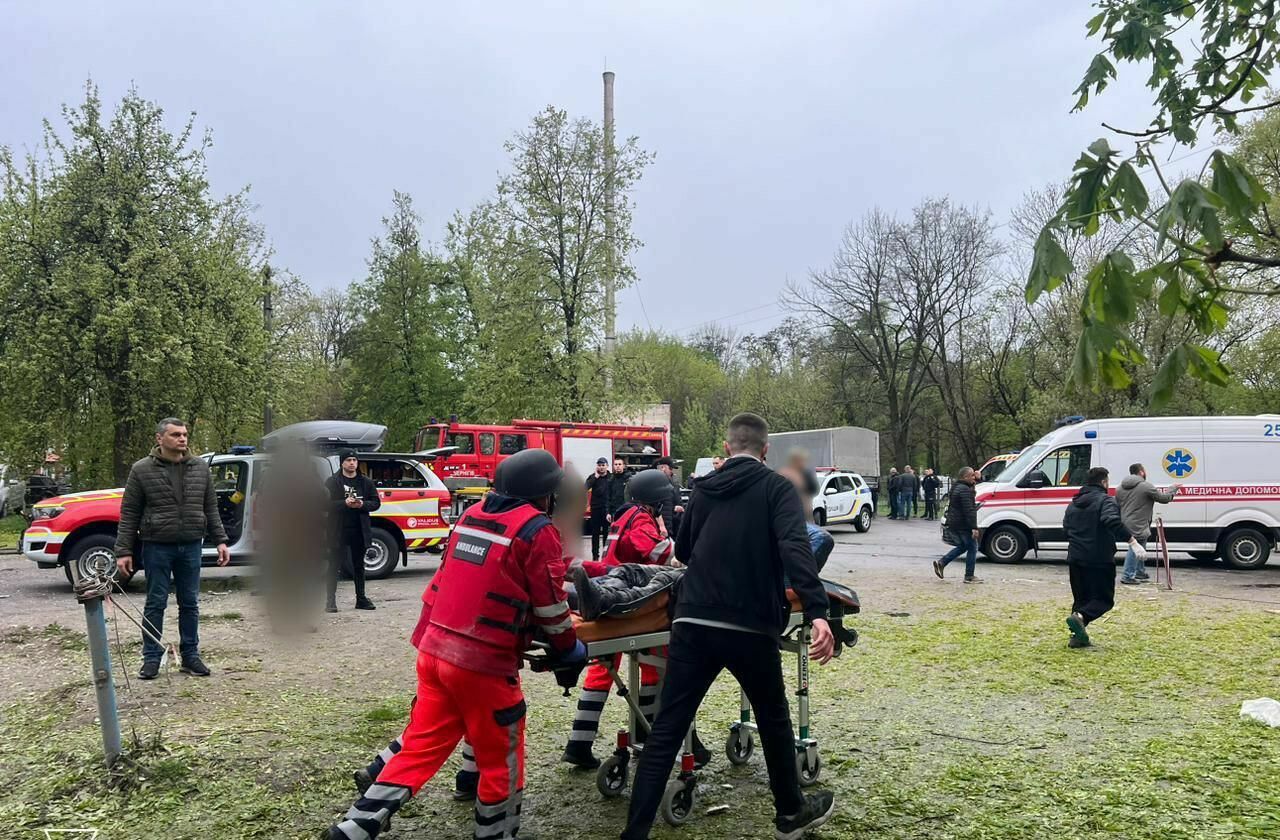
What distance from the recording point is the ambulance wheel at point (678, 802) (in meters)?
4.48

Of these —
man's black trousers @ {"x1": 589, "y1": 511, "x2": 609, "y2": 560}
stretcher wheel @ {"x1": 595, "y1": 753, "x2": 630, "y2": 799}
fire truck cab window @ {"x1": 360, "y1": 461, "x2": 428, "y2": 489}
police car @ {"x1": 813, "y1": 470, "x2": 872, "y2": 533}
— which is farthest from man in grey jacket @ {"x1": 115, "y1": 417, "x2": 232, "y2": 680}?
police car @ {"x1": 813, "y1": 470, "x2": 872, "y2": 533}

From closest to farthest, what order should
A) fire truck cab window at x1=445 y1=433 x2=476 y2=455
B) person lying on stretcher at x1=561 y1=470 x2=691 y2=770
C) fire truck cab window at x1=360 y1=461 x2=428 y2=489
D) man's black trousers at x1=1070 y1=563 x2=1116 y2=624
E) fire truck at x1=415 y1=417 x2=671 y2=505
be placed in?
person lying on stretcher at x1=561 y1=470 x2=691 y2=770 < man's black trousers at x1=1070 y1=563 x2=1116 y2=624 < fire truck cab window at x1=360 y1=461 x2=428 y2=489 < fire truck at x1=415 y1=417 x2=671 y2=505 < fire truck cab window at x1=445 y1=433 x2=476 y2=455

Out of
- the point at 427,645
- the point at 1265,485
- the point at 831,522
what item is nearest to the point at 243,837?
the point at 427,645

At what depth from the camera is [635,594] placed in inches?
179

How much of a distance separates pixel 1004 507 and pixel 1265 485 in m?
4.24

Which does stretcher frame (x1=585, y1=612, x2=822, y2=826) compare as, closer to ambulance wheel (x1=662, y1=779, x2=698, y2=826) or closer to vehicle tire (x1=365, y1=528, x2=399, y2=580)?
ambulance wheel (x1=662, y1=779, x2=698, y2=826)

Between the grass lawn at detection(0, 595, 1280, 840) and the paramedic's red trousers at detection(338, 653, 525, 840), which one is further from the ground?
the paramedic's red trousers at detection(338, 653, 525, 840)

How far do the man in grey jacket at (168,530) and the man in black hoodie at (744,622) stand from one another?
4.42 meters

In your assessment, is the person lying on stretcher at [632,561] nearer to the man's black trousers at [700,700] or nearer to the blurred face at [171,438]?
the man's black trousers at [700,700]

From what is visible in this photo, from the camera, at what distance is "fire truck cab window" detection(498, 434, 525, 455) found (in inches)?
974

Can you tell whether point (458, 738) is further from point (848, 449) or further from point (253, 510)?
point (848, 449)

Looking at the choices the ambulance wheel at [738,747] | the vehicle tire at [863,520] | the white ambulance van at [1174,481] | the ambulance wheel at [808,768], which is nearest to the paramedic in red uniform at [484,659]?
the ambulance wheel at [808,768]

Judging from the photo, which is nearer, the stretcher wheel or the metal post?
the stretcher wheel

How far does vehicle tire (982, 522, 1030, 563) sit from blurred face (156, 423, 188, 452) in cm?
1441
